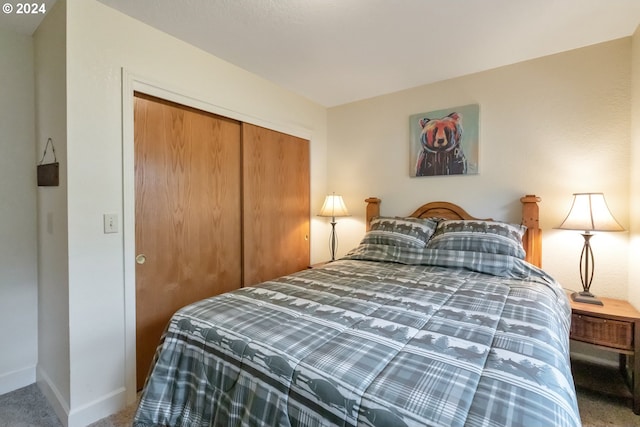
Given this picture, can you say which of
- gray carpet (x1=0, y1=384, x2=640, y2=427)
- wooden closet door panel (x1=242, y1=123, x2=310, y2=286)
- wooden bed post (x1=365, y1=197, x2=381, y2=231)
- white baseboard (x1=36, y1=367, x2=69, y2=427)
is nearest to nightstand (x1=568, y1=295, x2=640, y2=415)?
gray carpet (x1=0, y1=384, x2=640, y2=427)

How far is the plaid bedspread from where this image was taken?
0.77 m

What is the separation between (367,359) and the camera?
941mm

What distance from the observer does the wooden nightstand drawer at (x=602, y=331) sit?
170 cm

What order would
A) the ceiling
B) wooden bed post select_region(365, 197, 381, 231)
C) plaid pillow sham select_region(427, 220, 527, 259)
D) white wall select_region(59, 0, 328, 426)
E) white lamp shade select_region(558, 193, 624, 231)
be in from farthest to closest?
wooden bed post select_region(365, 197, 381, 231)
plaid pillow sham select_region(427, 220, 527, 259)
white lamp shade select_region(558, 193, 624, 231)
the ceiling
white wall select_region(59, 0, 328, 426)

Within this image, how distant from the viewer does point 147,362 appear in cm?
195

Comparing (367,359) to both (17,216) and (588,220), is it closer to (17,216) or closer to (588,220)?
(588,220)

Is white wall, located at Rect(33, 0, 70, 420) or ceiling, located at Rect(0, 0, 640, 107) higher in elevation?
ceiling, located at Rect(0, 0, 640, 107)

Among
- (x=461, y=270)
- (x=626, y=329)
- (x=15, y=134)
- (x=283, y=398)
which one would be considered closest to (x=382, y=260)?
(x=461, y=270)

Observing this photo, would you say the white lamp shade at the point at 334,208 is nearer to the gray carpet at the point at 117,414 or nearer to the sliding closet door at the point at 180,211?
the sliding closet door at the point at 180,211

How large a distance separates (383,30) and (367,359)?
6.49 ft

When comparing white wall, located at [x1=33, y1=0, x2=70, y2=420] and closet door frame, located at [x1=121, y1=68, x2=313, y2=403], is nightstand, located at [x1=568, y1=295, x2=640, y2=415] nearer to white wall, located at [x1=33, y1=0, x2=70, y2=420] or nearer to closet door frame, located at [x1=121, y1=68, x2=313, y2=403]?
closet door frame, located at [x1=121, y1=68, x2=313, y2=403]

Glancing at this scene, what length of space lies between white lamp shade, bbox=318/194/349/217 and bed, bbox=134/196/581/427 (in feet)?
3.92

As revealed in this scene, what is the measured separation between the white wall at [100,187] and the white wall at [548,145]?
2.24m

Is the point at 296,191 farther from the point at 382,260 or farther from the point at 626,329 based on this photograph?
the point at 626,329
